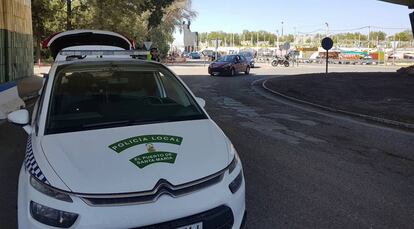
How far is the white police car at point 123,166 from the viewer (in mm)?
3018

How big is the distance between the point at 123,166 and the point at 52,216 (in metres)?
0.56

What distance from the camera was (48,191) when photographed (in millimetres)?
3117

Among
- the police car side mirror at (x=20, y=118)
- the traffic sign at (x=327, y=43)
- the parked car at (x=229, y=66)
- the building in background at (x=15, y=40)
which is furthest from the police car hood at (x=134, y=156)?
the parked car at (x=229, y=66)

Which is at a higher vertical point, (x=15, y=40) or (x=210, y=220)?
(x=15, y=40)

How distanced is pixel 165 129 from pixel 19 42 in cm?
2213

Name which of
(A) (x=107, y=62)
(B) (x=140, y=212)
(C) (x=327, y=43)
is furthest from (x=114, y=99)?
(C) (x=327, y=43)

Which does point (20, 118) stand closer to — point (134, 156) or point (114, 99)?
point (114, 99)

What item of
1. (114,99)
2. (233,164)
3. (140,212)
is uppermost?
(114,99)

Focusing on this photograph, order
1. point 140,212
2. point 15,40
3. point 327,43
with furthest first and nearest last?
point 327,43 → point 15,40 → point 140,212

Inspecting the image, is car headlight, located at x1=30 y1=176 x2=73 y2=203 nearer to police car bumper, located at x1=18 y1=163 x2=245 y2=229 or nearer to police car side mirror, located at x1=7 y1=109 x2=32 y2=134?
police car bumper, located at x1=18 y1=163 x2=245 y2=229

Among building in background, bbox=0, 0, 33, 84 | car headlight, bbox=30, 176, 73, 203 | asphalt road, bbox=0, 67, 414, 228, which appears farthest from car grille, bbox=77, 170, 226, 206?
building in background, bbox=0, 0, 33, 84

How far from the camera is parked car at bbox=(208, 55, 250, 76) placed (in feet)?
105

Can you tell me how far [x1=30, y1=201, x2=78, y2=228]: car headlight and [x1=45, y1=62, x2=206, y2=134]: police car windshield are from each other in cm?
88

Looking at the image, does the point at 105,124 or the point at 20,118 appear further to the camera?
the point at 20,118
